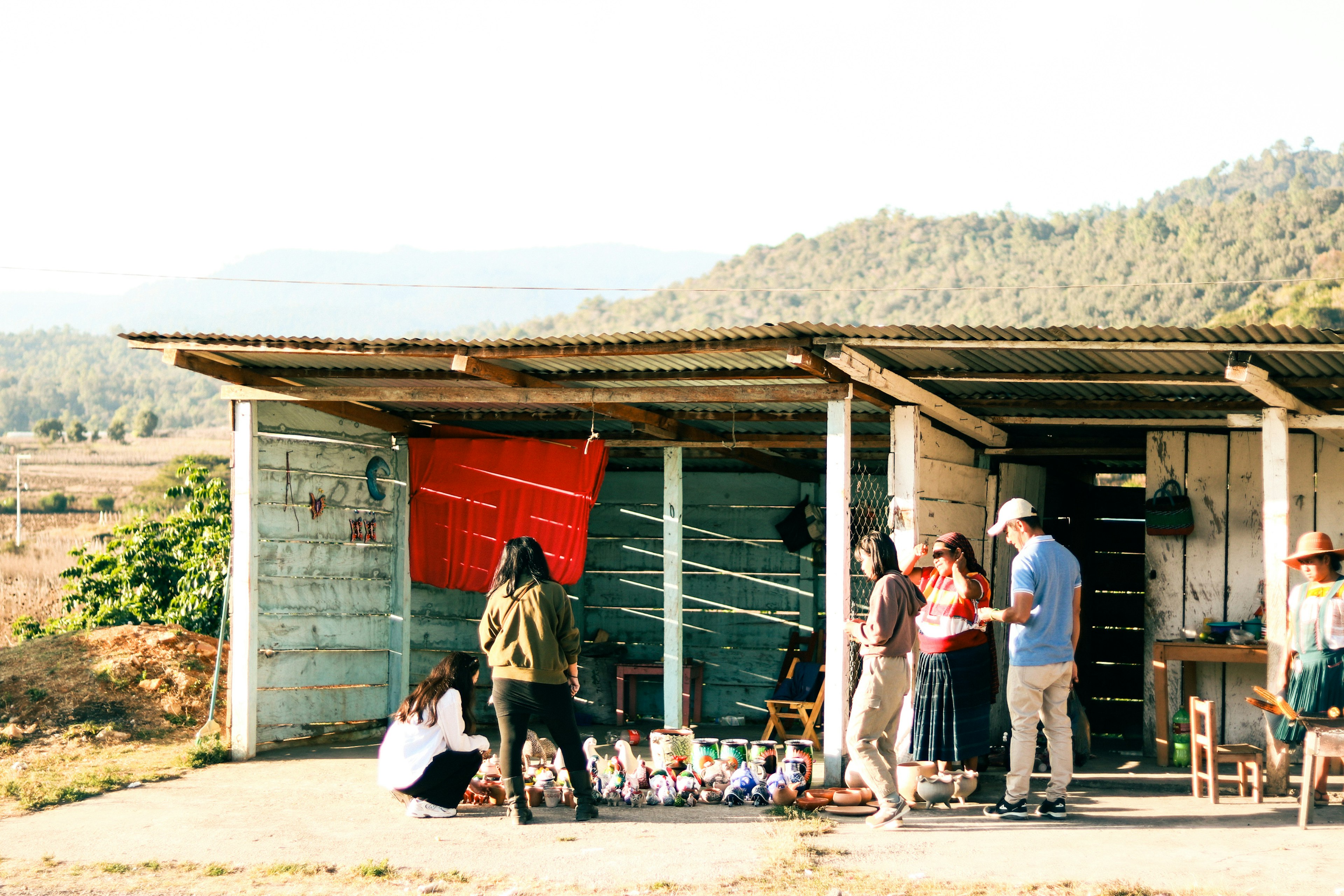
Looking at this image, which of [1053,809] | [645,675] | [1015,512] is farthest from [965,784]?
[645,675]

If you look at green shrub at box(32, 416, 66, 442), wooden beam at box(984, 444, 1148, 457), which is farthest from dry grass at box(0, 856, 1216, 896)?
green shrub at box(32, 416, 66, 442)

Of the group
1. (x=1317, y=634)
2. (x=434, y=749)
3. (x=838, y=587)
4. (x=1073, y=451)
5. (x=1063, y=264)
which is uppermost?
(x=1063, y=264)

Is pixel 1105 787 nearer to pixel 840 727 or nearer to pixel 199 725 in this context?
pixel 840 727

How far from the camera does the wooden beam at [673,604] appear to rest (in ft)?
32.3

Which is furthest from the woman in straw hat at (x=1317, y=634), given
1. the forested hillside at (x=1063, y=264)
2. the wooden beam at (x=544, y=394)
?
the forested hillside at (x=1063, y=264)

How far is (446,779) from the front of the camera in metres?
6.89

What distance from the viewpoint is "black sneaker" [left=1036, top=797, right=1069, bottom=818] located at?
22.0 feet

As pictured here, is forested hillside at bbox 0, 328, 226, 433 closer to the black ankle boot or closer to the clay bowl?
the black ankle boot

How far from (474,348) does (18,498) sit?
135 ft

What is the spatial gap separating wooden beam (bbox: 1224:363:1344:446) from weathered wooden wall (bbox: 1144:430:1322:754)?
116cm

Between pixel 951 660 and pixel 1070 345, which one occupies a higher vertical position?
pixel 1070 345

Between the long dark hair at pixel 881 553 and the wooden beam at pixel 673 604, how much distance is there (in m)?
3.27

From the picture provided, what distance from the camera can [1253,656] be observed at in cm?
833

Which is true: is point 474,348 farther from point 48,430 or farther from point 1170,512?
point 48,430
